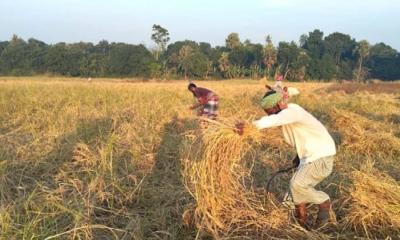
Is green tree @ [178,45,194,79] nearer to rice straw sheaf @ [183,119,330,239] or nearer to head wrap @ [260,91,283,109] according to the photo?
rice straw sheaf @ [183,119,330,239]

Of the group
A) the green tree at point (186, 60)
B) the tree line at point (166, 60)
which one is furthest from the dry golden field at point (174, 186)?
the green tree at point (186, 60)

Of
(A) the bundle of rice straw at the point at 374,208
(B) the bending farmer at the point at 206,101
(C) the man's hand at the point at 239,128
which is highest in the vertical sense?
(C) the man's hand at the point at 239,128

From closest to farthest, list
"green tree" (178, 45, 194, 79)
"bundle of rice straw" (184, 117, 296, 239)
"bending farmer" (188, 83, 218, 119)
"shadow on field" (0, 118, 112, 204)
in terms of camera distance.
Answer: "bundle of rice straw" (184, 117, 296, 239) → "shadow on field" (0, 118, 112, 204) → "bending farmer" (188, 83, 218, 119) → "green tree" (178, 45, 194, 79)

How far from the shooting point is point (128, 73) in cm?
5512

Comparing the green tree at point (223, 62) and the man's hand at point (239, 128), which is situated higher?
the man's hand at point (239, 128)

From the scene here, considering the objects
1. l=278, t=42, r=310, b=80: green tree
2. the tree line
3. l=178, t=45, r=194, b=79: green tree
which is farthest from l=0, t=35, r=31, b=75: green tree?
l=278, t=42, r=310, b=80: green tree

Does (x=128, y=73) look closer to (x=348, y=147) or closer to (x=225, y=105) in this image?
(x=225, y=105)

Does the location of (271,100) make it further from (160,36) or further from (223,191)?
(160,36)

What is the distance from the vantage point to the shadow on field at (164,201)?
446 centimetres

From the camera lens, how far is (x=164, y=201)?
207 inches

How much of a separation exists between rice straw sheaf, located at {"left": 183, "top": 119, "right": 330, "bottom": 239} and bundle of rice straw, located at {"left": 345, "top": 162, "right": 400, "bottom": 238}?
21.6 inches

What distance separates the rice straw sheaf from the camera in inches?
166

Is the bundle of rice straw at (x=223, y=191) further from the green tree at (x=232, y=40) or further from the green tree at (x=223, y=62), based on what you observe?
the green tree at (x=232, y=40)

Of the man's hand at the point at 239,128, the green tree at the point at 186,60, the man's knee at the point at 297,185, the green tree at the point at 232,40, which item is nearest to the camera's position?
the man's hand at the point at 239,128
